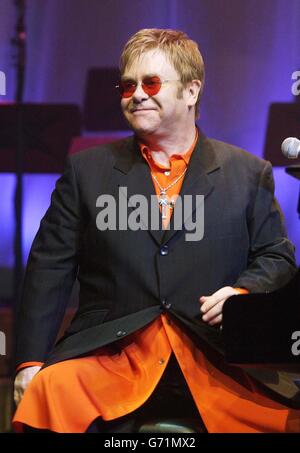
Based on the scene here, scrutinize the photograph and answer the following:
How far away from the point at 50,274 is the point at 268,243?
613 mm

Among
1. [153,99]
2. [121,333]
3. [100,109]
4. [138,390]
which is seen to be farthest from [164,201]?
[100,109]

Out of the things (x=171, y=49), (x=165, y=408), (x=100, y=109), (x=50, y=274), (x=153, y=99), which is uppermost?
(x=171, y=49)

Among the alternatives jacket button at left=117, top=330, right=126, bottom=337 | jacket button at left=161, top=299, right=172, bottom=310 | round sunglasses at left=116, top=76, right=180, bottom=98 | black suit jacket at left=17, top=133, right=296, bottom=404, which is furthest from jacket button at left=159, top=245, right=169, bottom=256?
round sunglasses at left=116, top=76, right=180, bottom=98

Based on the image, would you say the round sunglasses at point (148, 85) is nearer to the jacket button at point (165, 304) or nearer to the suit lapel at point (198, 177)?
the suit lapel at point (198, 177)

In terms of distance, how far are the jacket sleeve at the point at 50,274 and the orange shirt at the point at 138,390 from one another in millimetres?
186

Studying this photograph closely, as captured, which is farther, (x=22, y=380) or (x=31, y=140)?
(x=31, y=140)

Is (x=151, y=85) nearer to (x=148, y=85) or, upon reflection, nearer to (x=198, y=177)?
(x=148, y=85)

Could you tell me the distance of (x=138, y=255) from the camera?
263 centimetres

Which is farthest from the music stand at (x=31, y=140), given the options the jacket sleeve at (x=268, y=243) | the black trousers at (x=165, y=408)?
the black trousers at (x=165, y=408)

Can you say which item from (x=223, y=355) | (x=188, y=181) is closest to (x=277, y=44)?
(x=188, y=181)

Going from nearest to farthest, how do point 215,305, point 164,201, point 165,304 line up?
point 215,305
point 165,304
point 164,201

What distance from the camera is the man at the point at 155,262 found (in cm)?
247

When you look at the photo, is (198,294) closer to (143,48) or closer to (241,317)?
(241,317)
